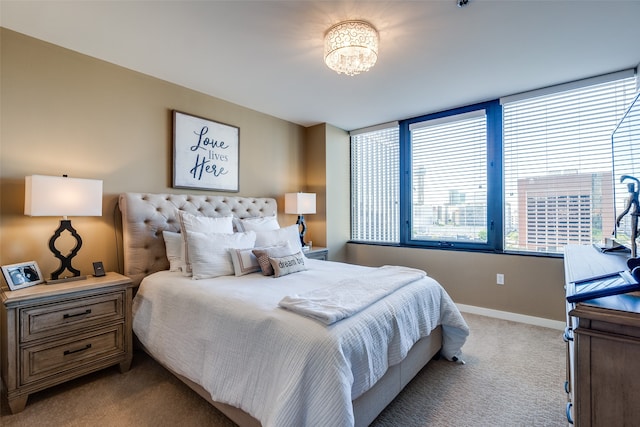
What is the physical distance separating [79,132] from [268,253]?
1.85 m

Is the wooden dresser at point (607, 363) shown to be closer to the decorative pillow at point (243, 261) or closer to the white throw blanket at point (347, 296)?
the white throw blanket at point (347, 296)

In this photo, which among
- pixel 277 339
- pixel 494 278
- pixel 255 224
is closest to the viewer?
pixel 277 339

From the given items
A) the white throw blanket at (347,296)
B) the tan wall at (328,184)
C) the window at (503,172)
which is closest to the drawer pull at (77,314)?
the white throw blanket at (347,296)

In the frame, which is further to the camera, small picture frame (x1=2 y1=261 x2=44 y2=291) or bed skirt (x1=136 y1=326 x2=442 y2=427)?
small picture frame (x1=2 y1=261 x2=44 y2=291)

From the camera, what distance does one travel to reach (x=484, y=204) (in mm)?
3512

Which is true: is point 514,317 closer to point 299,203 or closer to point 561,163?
point 561,163

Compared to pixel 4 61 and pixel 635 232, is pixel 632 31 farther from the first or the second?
pixel 4 61

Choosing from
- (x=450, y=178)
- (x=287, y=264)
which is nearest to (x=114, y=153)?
(x=287, y=264)

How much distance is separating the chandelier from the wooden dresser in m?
1.87

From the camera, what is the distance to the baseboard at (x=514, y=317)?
299 centimetres

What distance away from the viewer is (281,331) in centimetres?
138

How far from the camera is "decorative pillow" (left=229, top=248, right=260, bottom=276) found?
2369 millimetres

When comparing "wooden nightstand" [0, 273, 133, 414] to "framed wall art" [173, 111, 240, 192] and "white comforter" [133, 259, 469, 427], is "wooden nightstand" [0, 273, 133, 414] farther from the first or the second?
"framed wall art" [173, 111, 240, 192]

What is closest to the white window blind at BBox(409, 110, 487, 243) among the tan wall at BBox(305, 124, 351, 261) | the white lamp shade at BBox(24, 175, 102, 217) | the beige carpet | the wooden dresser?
the tan wall at BBox(305, 124, 351, 261)
